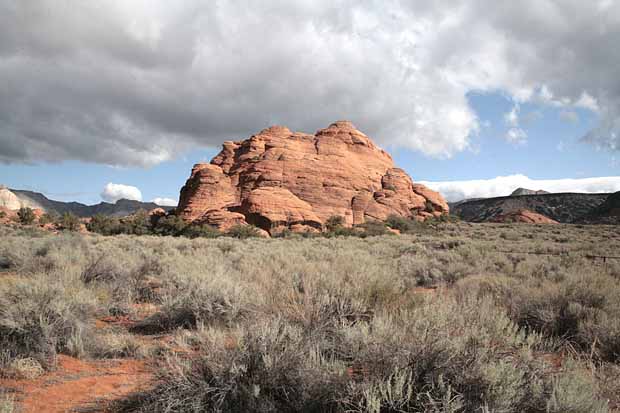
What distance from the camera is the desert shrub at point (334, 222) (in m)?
42.7

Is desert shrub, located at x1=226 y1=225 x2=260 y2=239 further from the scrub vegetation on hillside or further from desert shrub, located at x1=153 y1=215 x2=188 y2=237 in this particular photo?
the scrub vegetation on hillside

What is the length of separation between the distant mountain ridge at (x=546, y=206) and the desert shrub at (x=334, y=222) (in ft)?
130

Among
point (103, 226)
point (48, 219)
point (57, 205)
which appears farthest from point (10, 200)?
point (103, 226)

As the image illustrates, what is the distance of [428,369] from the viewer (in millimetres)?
2611

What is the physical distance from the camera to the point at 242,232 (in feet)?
119

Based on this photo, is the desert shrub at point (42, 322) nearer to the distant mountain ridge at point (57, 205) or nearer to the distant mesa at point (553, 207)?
the distant mesa at point (553, 207)

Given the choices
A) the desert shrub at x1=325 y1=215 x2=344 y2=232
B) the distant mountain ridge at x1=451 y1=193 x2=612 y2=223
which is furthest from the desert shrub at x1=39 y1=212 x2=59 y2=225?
the distant mountain ridge at x1=451 y1=193 x2=612 y2=223

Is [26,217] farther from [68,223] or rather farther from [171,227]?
[171,227]

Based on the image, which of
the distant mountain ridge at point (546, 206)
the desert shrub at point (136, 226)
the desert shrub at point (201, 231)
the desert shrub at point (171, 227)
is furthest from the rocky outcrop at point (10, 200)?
the distant mountain ridge at point (546, 206)

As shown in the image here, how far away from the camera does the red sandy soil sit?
2.88 m

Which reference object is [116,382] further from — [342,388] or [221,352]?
[342,388]

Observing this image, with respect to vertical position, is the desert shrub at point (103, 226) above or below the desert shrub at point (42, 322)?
above

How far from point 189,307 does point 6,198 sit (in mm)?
143103

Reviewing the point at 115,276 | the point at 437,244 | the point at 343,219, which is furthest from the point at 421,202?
the point at 115,276
